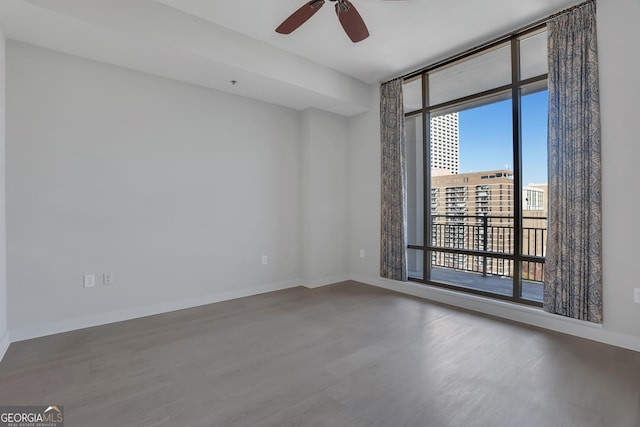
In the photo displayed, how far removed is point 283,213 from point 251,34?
2.32 meters

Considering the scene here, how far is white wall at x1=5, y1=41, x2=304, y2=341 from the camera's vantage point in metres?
2.73

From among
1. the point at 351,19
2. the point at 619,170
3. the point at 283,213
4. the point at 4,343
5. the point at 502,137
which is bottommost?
the point at 4,343

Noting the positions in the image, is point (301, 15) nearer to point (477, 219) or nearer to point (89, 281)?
point (89, 281)

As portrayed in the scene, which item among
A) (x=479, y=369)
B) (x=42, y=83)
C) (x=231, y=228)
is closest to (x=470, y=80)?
(x=479, y=369)

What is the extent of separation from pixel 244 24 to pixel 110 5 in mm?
1115

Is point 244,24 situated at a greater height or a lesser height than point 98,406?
greater

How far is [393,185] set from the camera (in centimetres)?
432

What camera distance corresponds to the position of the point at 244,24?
3010mm

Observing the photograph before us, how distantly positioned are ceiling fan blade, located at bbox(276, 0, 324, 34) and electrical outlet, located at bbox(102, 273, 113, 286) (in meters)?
2.89

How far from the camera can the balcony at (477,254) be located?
366 cm

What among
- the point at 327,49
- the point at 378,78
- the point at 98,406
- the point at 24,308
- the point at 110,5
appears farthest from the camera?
the point at 378,78

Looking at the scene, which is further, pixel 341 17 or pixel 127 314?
pixel 127 314

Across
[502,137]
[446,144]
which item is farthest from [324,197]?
[502,137]

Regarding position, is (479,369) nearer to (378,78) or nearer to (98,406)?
(98,406)
